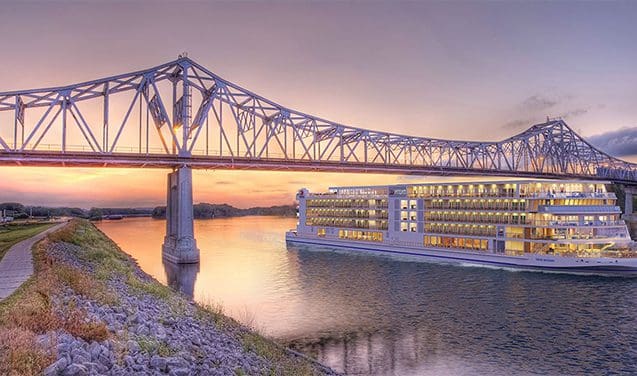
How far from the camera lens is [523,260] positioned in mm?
48156

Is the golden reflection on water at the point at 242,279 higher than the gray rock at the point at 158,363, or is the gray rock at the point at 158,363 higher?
the gray rock at the point at 158,363

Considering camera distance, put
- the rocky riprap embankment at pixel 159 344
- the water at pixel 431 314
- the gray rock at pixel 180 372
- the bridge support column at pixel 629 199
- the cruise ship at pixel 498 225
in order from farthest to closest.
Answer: the bridge support column at pixel 629 199 < the cruise ship at pixel 498 225 < the water at pixel 431 314 < the gray rock at pixel 180 372 < the rocky riprap embankment at pixel 159 344

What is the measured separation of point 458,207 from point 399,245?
1003cm

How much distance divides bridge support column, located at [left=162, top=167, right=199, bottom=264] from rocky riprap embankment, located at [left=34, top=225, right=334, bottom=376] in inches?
1083

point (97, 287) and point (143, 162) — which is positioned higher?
point (143, 162)

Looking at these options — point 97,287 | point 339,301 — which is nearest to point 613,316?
point 339,301

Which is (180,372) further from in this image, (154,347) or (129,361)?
(154,347)

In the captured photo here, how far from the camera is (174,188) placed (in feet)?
188

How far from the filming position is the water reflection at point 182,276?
37375 mm

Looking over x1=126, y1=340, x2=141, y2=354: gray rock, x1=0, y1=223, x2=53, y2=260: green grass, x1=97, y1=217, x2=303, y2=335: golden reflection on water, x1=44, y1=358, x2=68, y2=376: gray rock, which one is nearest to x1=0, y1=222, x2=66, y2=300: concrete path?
x1=0, y1=223, x2=53, y2=260: green grass

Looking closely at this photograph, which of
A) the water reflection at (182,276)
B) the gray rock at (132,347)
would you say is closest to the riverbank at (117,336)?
the gray rock at (132,347)

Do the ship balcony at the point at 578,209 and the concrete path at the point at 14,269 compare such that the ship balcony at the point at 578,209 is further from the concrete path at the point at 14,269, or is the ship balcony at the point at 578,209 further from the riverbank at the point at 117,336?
the concrete path at the point at 14,269

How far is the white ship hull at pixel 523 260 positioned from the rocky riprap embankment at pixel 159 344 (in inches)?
1439

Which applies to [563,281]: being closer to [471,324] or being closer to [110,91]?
[471,324]
